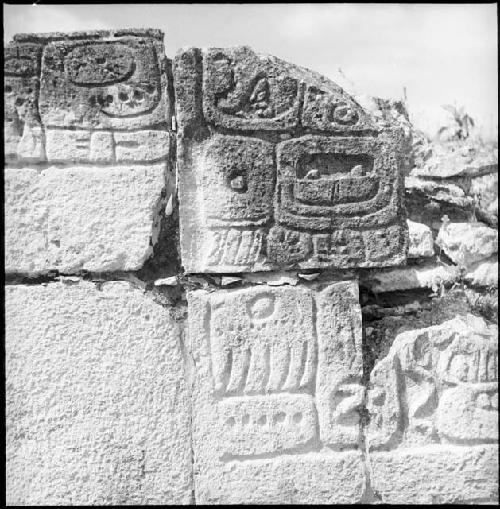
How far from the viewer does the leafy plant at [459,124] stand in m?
3.14

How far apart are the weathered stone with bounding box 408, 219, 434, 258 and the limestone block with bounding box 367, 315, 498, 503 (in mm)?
320

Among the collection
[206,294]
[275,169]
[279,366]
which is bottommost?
[279,366]

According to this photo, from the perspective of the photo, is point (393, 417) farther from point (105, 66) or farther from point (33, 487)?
point (105, 66)

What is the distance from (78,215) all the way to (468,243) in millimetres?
1524

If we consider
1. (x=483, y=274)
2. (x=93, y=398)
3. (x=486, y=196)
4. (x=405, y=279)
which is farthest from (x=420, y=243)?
(x=93, y=398)

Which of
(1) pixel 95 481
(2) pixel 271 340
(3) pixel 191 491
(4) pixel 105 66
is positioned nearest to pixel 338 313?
(2) pixel 271 340

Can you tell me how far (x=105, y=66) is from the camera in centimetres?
231

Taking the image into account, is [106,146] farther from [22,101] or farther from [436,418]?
[436,418]

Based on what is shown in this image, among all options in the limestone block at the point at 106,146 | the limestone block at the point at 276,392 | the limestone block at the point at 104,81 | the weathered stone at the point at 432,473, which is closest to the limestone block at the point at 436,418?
the weathered stone at the point at 432,473

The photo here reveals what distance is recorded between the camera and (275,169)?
7.73 feet

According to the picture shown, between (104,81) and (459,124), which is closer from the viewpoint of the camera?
(104,81)

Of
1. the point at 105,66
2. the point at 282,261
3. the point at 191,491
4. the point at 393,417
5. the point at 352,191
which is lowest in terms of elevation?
the point at 191,491

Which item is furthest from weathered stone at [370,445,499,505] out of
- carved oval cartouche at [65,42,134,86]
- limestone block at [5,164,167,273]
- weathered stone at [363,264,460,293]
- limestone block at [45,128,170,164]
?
carved oval cartouche at [65,42,134,86]

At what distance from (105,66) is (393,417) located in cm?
167
